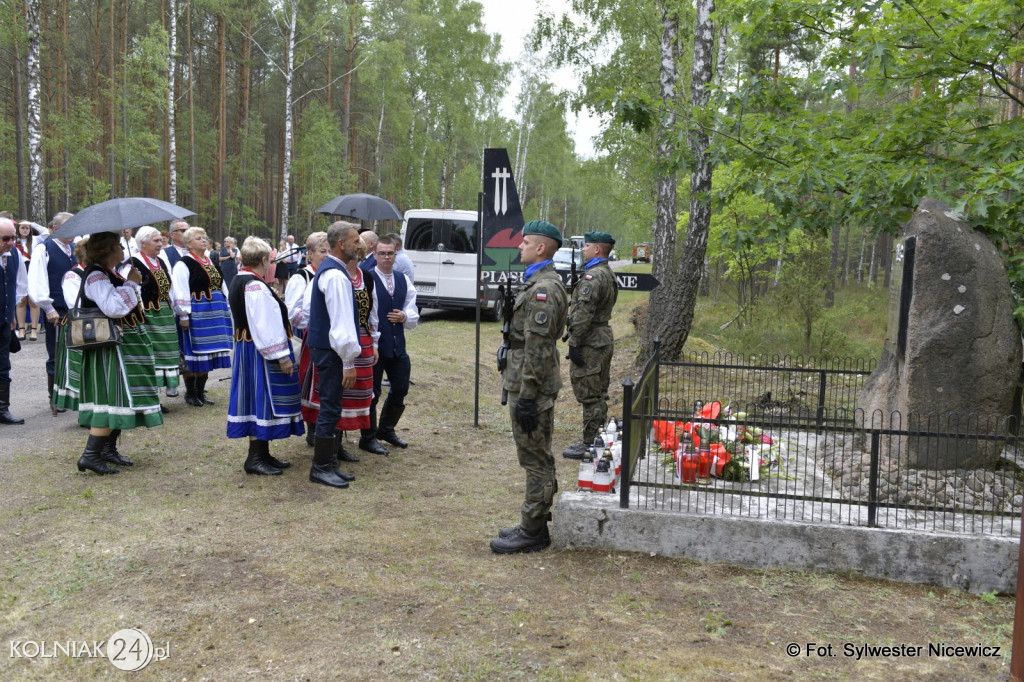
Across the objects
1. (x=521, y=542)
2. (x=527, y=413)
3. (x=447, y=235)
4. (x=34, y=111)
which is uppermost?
(x=34, y=111)

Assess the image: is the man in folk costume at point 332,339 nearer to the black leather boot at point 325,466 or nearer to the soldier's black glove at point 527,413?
the black leather boot at point 325,466

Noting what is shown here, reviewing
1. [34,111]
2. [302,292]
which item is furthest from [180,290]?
[34,111]

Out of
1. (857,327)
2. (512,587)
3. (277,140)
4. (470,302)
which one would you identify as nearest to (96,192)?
(470,302)

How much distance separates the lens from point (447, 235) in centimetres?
1777

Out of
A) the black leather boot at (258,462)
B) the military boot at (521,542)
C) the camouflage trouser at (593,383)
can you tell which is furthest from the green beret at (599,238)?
the black leather boot at (258,462)

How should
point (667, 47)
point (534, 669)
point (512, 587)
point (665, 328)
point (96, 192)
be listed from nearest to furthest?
point (534, 669)
point (512, 587)
point (665, 328)
point (667, 47)
point (96, 192)

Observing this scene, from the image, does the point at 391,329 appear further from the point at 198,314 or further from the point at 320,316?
the point at 198,314

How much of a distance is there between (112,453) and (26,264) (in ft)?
18.1

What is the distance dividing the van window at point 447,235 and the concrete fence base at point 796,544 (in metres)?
13.3

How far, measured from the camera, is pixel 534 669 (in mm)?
3453

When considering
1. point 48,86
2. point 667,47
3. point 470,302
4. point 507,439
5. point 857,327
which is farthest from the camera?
point 48,86

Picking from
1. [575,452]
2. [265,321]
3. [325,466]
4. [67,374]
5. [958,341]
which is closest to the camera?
[958,341]

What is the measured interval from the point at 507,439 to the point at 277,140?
109 ft

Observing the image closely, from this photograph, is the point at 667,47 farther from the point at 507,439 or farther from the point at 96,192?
the point at 96,192
